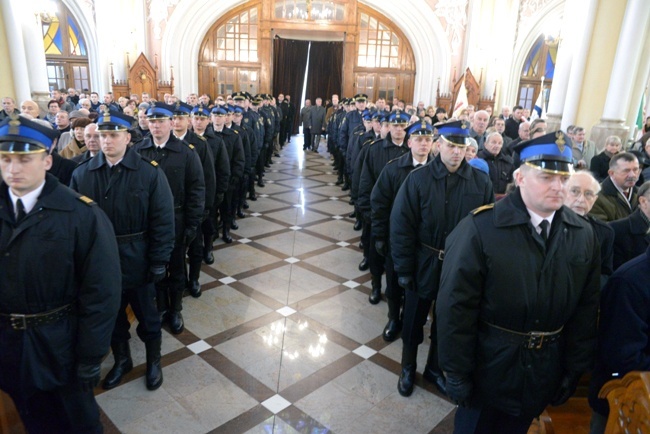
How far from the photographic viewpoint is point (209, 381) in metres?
3.05

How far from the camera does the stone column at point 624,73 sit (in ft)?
22.4

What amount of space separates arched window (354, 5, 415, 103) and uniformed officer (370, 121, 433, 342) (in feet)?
44.7

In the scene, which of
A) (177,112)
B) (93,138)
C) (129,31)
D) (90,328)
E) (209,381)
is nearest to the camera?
(90,328)

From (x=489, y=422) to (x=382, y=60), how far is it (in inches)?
630

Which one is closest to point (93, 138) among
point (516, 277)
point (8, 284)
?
point (8, 284)

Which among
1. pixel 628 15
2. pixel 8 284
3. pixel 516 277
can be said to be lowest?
pixel 8 284

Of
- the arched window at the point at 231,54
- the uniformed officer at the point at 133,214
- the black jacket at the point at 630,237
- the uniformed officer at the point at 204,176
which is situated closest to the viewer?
the black jacket at the point at 630,237

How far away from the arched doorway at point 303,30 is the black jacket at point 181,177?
44.6ft

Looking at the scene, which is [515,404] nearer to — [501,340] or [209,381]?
[501,340]

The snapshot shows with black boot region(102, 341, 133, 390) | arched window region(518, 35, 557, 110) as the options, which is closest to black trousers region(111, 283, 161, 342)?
black boot region(102, 341, 133, 390)

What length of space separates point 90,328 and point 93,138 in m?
1.88

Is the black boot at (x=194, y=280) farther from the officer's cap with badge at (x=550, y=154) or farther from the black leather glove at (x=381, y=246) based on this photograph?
the officer's cap with badge at (x=550, y=154)

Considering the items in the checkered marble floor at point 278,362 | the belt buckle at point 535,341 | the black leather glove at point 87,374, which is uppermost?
the belt buckle at point 535,341

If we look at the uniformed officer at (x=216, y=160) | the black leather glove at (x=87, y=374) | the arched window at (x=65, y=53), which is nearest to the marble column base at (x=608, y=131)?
the uniformed officer at (x=216, y=160)
